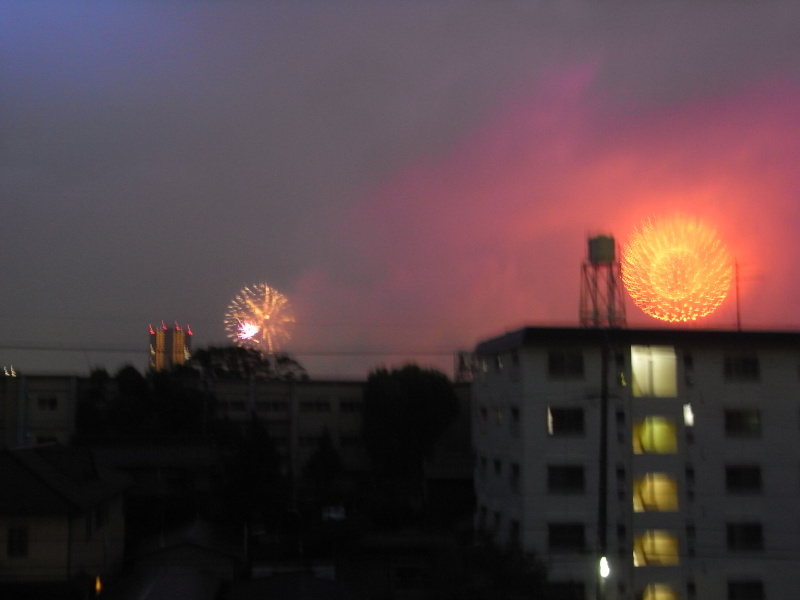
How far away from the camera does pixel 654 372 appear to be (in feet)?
86.2

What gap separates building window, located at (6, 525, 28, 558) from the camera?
72.0 ft

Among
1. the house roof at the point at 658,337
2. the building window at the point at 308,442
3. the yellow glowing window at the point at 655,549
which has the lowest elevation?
the yellow glowing window at the point at 655,549

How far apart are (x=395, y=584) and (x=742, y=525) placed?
1042 centimetres

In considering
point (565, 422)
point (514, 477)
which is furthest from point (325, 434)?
point (565, 422)

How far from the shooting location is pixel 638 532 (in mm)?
24906

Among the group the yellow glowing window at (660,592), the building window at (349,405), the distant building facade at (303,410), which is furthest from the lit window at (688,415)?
the building window at (349,405)

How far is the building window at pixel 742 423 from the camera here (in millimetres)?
26016

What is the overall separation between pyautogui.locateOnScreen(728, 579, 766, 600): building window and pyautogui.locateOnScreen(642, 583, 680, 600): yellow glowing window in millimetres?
1618

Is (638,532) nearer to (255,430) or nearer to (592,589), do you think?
(592,589)

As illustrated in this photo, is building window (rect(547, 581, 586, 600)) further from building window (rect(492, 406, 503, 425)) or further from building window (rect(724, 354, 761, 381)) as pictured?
building window (rect(724, 354, 761, 381))

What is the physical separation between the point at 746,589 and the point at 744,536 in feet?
4.89

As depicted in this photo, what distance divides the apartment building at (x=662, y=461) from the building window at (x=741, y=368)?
0.03 meters

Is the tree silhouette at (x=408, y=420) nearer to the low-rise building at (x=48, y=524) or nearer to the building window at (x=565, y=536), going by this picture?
the building window at (x=565, y=536)

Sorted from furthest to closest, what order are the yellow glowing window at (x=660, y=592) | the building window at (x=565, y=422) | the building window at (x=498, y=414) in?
1. the building window at (x=498, y=414)
2. the building window at (x=565, y=422)
3. the yellow glowing window at (x=660, y=592)
